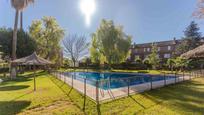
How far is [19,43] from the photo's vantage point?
2361 cm

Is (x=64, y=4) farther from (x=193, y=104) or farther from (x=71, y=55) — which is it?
(x=71, y=55)

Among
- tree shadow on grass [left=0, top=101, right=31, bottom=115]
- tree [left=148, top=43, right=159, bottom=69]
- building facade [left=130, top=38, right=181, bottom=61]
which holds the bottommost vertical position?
tree shadow on grass [left=0, top=101, right=31, bottom=115]

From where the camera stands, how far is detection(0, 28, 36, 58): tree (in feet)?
75.6

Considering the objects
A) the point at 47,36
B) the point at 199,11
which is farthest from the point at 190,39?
the point at 199,11

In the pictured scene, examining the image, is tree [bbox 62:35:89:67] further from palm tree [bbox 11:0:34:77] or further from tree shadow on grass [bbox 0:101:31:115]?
tree shadow on grass [bbox 0:101:31:115]

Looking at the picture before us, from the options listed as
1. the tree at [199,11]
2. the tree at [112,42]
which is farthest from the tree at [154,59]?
the tree at [199,11]

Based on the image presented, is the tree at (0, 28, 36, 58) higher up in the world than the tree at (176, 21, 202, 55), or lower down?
lower down

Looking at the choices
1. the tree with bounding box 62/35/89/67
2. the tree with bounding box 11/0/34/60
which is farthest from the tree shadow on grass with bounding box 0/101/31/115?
the tree with bounding box 62/35/89/67

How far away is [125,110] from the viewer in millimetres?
6145

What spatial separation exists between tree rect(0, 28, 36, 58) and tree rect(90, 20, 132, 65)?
13.1 metres

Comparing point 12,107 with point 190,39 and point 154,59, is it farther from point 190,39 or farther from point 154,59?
point 190,39

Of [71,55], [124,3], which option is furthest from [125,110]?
[71,55]

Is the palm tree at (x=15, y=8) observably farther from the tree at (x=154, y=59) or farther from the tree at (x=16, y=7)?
the tree at (x=154, y=59)

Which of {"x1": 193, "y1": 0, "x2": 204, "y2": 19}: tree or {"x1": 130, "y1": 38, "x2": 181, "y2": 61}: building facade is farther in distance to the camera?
{"x1": 130, "y1": 38, "x2": 181, "y2": 61}: building facade
